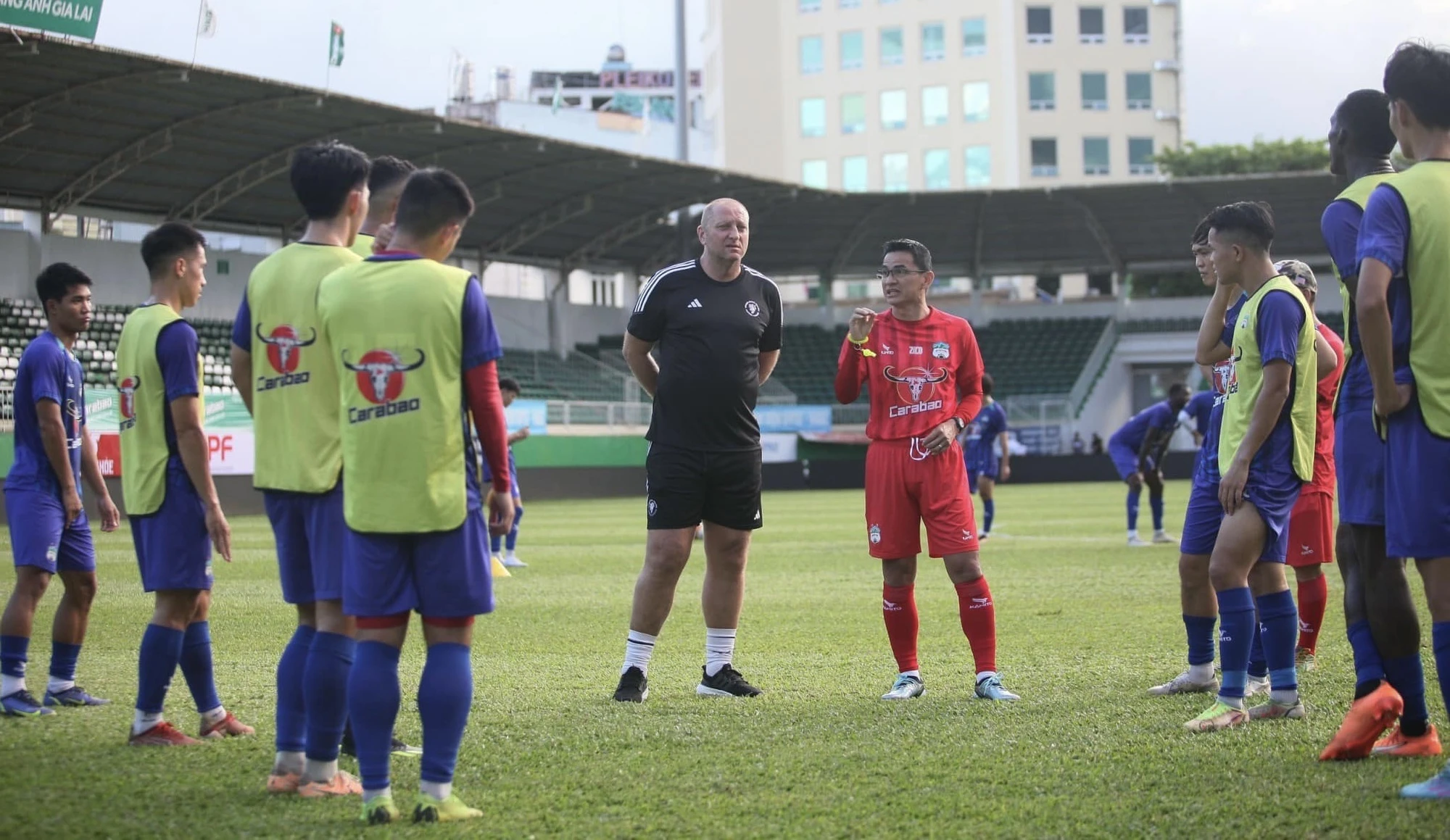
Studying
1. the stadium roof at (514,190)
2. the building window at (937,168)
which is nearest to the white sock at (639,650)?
the stadium roof at (514,190)

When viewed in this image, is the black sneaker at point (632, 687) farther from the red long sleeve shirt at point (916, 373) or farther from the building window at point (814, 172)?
the building window at point (814, 172)

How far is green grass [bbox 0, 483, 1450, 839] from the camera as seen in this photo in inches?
166

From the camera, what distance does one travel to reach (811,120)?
75.3 m

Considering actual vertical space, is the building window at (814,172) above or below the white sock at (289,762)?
above

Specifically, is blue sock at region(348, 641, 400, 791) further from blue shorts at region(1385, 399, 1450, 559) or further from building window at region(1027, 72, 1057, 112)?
building window at region(1027, 72, 1057, 112)

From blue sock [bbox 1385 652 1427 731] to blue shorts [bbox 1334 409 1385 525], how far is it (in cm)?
52

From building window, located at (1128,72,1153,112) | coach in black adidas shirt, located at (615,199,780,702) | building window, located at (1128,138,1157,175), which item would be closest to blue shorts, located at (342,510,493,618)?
coach in black adidas shirt, located at (615,199,780,702)

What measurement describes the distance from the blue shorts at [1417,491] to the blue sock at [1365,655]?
66 centimetres

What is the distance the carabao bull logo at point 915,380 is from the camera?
6953 mm

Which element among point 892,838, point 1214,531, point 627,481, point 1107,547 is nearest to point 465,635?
point 892,838

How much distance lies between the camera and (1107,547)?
16875 millimetres

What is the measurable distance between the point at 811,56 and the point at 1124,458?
200 ft

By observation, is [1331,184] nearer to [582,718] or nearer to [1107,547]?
[1107,547]

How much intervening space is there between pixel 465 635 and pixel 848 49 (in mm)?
72802
